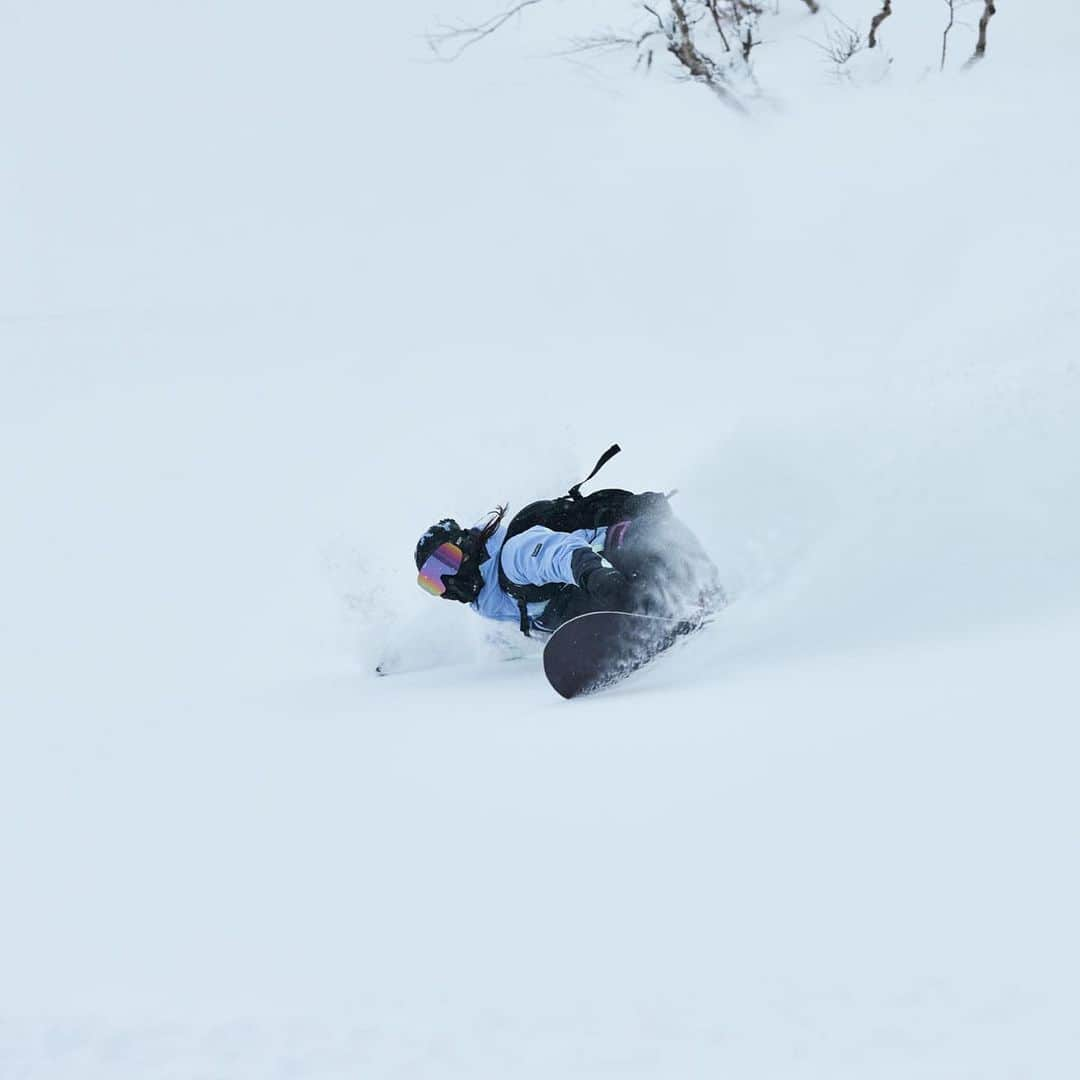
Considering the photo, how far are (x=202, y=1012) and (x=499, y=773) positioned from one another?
1.09m

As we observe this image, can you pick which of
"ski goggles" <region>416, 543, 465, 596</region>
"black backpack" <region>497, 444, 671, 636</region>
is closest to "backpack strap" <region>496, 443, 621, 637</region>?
"black backpack" <region>497, 444, 671, 636</region>

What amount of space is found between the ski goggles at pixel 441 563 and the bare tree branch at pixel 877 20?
27.8 ft

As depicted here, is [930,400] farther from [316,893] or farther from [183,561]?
[183,561]

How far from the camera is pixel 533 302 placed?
35.1 ft

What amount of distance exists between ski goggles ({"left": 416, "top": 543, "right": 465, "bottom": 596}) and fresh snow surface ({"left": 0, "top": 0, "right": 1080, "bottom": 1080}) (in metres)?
0.45

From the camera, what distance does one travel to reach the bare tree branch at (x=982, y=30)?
1047 centimetres

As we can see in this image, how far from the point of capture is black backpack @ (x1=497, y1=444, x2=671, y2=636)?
4.62 metres

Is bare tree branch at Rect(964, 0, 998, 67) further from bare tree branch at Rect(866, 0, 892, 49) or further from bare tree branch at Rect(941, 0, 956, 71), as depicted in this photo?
bare tree branch at Rect(866, 0, 892, 49)

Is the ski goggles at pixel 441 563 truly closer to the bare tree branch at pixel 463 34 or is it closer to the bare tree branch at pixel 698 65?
the bare tree branch at pixel 698 65

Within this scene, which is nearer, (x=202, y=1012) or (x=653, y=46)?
(x=202, y=1012)

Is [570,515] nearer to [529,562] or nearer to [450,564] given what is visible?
[529,562]

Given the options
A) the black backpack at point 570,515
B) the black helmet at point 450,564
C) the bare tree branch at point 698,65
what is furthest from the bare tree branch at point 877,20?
the black helmet at point 450,564

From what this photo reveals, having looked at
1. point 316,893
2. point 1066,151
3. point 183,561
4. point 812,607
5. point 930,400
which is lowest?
point 316,893

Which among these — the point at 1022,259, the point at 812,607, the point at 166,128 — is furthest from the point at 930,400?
the point at 166,128
